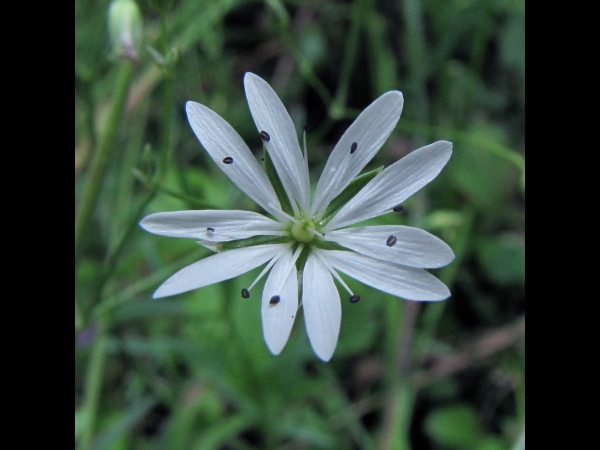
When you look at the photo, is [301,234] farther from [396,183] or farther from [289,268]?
[396,183]

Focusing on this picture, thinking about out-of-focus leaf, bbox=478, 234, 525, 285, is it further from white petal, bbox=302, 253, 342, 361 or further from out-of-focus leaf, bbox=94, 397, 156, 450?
out-of-focus leaf, bbox=94, 397, 156, 450

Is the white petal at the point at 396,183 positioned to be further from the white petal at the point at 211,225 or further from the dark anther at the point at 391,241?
the white petal at the point at 211,225

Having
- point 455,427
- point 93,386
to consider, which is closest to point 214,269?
point 93,386

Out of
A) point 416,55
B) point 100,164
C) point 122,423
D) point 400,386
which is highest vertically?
point 416,55

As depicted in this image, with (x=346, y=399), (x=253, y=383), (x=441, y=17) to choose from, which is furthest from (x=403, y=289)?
(x=441, y=17)

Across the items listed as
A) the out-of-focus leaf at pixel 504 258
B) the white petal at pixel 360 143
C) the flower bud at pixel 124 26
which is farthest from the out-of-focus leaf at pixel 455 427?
the flower bud at pixel 124 26

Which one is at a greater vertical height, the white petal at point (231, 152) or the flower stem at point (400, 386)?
the white petal at point (231, 152)
